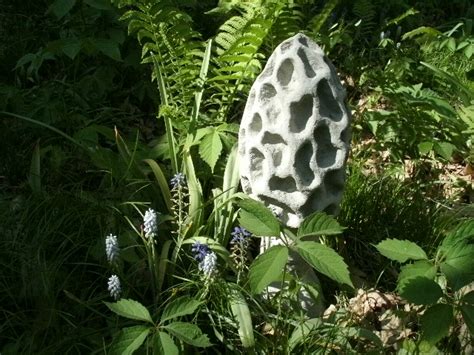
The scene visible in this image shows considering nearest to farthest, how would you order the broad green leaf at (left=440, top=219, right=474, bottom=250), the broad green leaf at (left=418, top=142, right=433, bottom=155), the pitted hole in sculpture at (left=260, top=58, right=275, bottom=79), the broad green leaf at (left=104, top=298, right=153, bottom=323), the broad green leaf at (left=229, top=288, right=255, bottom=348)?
the broad green leaf at (left=104, top=298, right=153, bottom=323) → the broad green leaf at (left=440, top=219, right=474, bottom=250) → the broad green leaf at (left=229, top=288, right=255, bottom=348) → the pitted hole in sculpture at (left=260, top=58, right=275, bottom=79) → the broad green leaf at (left=418, top=142, right=433, bottom=155)

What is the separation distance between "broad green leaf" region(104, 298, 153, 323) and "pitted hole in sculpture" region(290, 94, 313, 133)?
39.7 inches

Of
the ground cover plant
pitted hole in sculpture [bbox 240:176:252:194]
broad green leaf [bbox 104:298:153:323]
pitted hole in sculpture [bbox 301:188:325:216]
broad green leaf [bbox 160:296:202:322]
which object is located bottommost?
the ground cover plant

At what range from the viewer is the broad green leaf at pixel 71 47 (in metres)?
4.94

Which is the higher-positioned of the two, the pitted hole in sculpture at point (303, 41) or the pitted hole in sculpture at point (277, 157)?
the pitted hole in sculpture at point (303, 41)

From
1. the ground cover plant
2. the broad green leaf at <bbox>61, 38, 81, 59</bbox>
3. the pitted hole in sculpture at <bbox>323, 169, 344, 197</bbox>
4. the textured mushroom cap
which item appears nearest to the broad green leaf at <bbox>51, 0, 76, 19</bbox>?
the ground cover plant

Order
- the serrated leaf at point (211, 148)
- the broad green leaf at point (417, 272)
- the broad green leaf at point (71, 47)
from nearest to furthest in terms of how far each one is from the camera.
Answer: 1. the broad green leaf at point (417, 272)
2. the serrated leaf at point (211, 148)
3. the broad green leaf at point (71, 47)

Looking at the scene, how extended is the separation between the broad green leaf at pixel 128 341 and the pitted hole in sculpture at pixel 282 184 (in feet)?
3.06

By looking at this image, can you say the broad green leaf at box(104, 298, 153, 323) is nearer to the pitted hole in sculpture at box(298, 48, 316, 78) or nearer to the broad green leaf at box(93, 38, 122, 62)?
the pitted hole in sculpture at box(298, 48, 316, 78)

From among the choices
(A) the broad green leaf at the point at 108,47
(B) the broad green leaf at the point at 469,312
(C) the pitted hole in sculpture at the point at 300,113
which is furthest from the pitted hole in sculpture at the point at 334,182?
(A) the broad green leaf at the point at 108,47

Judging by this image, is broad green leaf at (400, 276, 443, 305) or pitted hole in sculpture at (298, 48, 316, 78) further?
pitted hole in sculpture at (298, 48, 316, 78)

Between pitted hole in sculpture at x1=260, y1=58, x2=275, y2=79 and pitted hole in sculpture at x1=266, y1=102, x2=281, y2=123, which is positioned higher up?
pitted hole in sculpture at x1=260, y1=58, x2=275, y2=79

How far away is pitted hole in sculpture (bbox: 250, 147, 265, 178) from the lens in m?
3.55

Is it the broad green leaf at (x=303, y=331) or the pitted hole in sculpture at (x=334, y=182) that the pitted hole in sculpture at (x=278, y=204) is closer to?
the pitted hole in sculpture at (x=334, y=182)

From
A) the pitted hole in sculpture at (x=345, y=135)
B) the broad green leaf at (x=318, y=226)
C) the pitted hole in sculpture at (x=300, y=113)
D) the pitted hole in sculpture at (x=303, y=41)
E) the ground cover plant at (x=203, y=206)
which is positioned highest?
the pitted hole in sculpture at (x=303, y=41)
